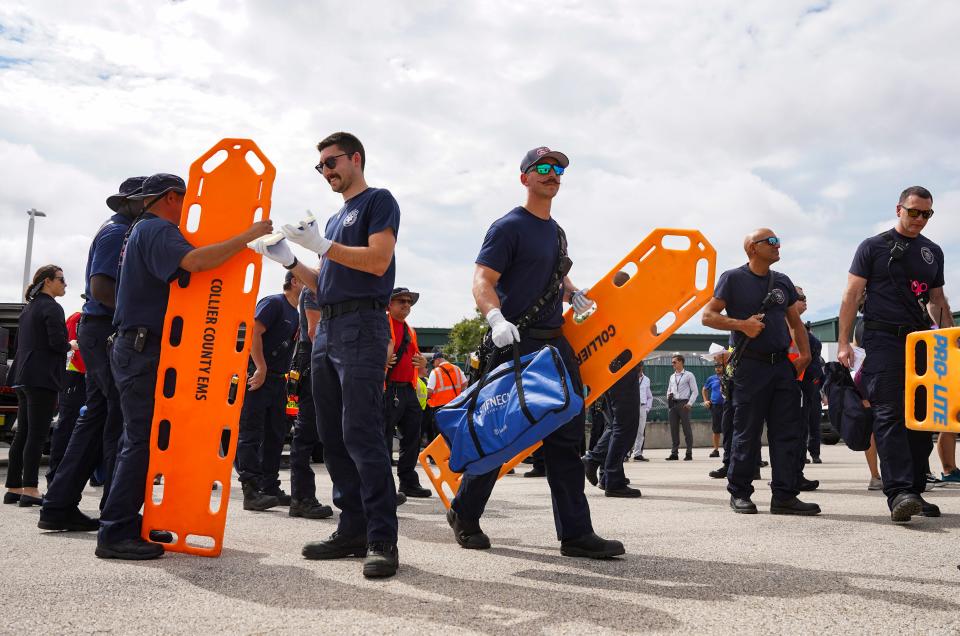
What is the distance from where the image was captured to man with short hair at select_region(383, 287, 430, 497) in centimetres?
754

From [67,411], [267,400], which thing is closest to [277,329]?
[267,400]

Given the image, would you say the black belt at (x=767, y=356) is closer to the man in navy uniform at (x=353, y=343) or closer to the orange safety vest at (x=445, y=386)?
the man in navy uniform at (x=353, y=343)

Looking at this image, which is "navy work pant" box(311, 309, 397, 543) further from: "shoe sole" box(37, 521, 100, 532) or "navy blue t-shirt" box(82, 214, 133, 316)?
"shoe sole" box(37, 521, 100, 532)

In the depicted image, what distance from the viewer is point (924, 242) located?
18.3 ft

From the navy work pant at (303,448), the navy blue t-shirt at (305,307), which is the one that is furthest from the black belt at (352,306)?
the navy work pant at (303,448)

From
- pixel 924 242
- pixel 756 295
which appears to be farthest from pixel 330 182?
pixel 924 242

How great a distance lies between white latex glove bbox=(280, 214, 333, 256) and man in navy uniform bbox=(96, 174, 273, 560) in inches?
24.4

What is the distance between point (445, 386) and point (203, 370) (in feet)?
21.6

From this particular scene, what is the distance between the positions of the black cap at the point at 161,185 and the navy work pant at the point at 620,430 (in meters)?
4.12

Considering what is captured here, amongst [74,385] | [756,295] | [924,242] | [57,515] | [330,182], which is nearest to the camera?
[330,182]

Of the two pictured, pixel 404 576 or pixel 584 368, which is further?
pixel 584 368

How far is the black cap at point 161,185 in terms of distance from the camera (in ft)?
15.2

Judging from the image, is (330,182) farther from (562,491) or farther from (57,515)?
(57,515)

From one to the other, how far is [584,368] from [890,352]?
202 centimetres
